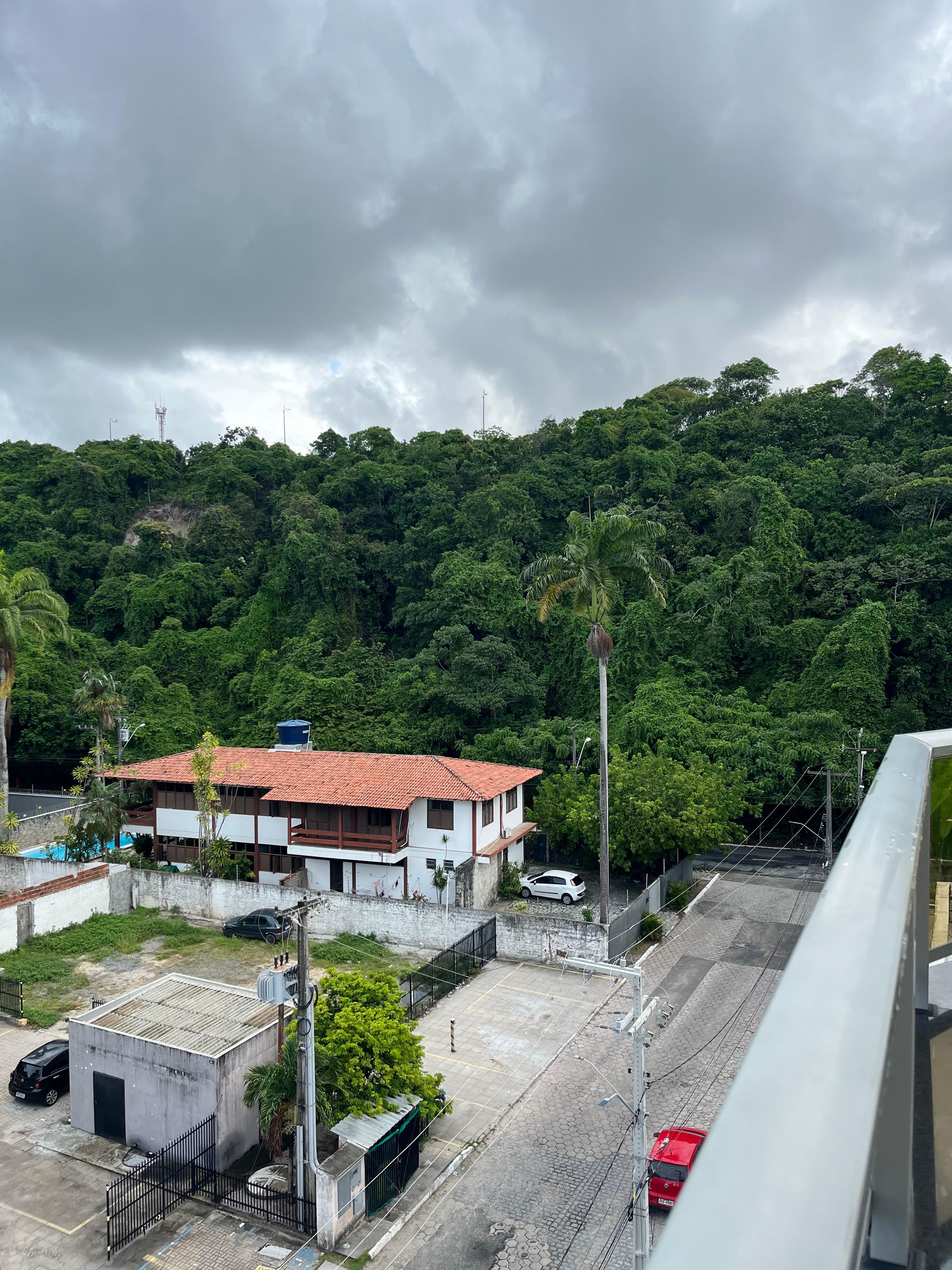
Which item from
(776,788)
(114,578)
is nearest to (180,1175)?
(776,788)

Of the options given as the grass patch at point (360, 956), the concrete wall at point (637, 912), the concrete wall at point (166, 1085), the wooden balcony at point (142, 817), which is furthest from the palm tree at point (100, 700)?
the concrete wall at point (637, 912)

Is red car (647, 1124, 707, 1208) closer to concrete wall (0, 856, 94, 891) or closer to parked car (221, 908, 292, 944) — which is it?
parked car (221, 908, 292, 944)

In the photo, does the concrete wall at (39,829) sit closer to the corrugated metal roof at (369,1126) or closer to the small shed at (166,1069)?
the small shed at (166,1069)

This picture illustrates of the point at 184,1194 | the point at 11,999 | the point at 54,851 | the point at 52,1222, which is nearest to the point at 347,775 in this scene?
the point at 54,851

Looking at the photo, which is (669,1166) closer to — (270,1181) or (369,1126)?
(369,1126)

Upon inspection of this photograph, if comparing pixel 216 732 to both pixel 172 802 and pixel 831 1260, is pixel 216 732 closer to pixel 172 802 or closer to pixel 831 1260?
pixel 172 802

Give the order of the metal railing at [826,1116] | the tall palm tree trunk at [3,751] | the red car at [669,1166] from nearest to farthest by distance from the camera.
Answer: the metal railing at [826,1116]
the red car at [669,1166]
the tall palm tree trunk at [3,751]
